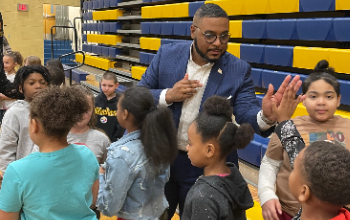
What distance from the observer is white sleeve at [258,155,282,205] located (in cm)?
167

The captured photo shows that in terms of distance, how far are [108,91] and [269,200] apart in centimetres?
247

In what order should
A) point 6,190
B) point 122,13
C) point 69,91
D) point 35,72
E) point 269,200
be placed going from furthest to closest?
point 122,13 < point 35,72 < point 269,200 < point 69,91 < point 6,190

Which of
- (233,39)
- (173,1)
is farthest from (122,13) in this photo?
(233,39)

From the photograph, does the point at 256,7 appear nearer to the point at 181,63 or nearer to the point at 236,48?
the point at 236,48

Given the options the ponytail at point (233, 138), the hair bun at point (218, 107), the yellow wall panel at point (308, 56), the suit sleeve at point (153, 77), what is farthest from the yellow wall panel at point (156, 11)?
the ponytail at point (233, 138)

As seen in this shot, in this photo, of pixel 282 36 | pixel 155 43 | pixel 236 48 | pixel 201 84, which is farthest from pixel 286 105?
pixel 155 43

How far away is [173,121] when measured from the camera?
6.06 ft

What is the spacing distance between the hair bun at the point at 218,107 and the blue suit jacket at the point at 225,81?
0.24m

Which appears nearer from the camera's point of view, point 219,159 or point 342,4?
point 219,159

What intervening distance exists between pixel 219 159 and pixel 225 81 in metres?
0.51

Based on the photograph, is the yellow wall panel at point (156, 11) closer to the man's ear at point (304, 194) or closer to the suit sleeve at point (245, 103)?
the suit sleeve at point (245, 103)

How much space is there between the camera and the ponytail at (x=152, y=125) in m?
1.74

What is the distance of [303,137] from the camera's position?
1638mm

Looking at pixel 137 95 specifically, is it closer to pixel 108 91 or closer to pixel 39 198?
pixel 39 198
